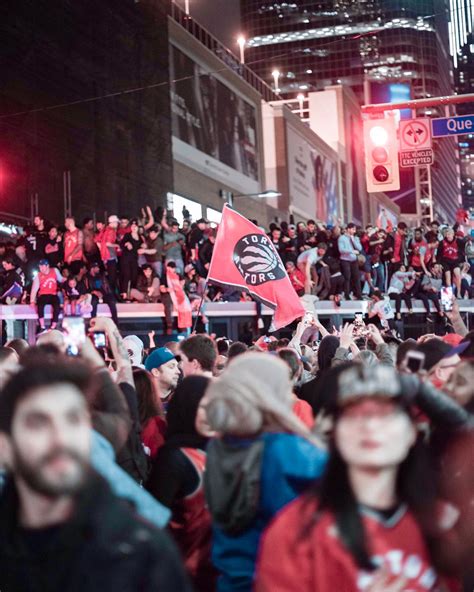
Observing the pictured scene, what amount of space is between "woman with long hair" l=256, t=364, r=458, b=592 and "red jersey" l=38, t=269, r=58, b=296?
16799 mm

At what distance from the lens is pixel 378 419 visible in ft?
9.68

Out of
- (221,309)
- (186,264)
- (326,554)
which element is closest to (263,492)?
(326,554)

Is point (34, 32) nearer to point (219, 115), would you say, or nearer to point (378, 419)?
point (219, 115)

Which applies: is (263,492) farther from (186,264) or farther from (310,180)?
(310,180)

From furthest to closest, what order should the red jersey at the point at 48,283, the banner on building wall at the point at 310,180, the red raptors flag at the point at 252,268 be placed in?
the banner on building wall at the point at 310,180, the red jersey at the point at 48,283, the red raptors flag at the point at 252,268

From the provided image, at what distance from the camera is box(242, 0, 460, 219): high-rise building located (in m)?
166

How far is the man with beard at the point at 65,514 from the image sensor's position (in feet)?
8.67

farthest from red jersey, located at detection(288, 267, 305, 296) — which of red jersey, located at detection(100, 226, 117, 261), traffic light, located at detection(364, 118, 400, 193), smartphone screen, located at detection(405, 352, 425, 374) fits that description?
smartphone screen, located at detection(405, 352, 425, 374)

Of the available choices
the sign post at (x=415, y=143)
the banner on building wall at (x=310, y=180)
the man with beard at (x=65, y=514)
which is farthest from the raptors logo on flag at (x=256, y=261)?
the banner on building wall at (x=310, y=180)

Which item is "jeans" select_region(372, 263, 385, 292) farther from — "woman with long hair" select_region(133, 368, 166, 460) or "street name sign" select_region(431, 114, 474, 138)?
"woman with long hair" select_region(133, 368, 166, 460)

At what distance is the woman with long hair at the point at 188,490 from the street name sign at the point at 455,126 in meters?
16.4

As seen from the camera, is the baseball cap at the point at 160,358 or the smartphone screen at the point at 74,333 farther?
the baseball cap at the point at 160,358

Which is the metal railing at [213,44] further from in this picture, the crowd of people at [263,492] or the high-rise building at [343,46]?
the high-rise building at [343,46]

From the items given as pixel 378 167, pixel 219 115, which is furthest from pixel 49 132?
pixel 219 115
